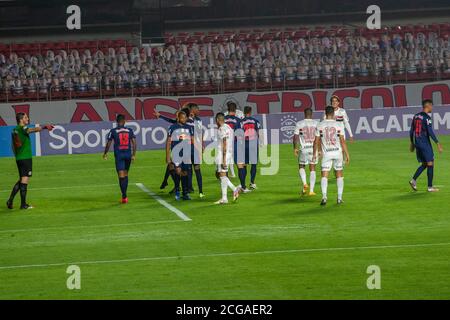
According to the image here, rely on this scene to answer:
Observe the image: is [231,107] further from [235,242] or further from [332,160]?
[235,242]

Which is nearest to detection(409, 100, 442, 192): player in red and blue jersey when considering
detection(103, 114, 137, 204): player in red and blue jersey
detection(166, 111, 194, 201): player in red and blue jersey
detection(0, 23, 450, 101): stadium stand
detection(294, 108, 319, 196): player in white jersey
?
detection(294, 108, 319, 196): player in white jersey

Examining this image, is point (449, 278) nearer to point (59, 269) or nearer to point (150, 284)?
point (150, 284)

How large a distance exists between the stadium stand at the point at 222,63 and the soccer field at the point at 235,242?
15.7 m

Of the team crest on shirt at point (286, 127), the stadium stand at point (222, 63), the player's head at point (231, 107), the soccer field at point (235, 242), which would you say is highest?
the stadium stand at point (222, 63)

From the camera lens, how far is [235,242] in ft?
64.1

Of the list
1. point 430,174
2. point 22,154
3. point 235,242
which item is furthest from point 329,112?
point 22,154

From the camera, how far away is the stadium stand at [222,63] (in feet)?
149

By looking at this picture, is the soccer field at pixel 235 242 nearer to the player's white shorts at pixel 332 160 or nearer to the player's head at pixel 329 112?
the player's white shorts at pixel 332 160

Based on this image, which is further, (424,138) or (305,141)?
(305,141)

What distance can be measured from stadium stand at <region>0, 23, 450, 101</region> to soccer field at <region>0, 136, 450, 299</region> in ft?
51.5

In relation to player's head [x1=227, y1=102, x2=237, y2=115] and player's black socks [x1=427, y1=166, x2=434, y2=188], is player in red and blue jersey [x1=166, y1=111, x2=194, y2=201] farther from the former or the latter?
player's black socks [x1=427, y1=166, x2=434, y2=188]

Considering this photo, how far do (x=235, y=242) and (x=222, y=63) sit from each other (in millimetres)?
28716

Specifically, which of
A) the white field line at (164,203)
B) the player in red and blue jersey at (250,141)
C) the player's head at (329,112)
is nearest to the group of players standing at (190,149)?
the white field line at (164,203)

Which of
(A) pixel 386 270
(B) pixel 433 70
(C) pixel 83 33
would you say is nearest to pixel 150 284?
(A) pixel 386 270
